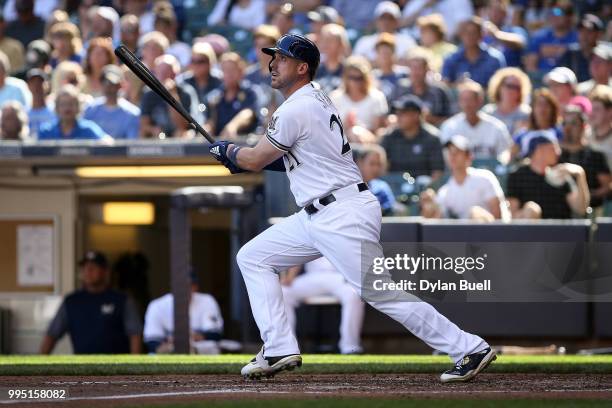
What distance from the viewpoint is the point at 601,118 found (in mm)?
11328

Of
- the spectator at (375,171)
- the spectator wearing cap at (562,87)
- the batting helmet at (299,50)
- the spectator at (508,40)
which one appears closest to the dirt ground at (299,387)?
the batting helmet at (299,50)

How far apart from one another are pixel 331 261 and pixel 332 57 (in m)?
6.62

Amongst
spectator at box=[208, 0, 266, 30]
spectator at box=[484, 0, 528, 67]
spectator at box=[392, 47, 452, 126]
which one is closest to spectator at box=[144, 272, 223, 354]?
spectator at box=[392, 47, 452, 126]

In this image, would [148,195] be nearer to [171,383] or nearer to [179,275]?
[179,275]

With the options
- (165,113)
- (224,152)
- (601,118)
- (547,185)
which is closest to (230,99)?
(165,113)

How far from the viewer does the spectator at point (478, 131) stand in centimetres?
1149

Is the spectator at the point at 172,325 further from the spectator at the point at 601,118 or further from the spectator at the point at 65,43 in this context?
the spectator at the point at 65,43

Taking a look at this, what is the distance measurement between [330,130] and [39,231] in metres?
6.21

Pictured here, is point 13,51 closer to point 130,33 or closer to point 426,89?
point 130,33

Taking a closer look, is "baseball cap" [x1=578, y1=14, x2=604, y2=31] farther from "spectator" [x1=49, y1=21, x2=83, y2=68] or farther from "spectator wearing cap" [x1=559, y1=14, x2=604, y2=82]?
"spectator" [x1=49, y1=21, x2=83, y2=68]

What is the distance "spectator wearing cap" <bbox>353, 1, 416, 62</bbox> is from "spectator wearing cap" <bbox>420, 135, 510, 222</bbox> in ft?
11.4

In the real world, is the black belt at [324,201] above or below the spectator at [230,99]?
below

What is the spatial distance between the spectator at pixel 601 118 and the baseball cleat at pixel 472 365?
5308 millimetres

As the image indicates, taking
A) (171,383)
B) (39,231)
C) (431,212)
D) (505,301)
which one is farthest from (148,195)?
(171,383)
